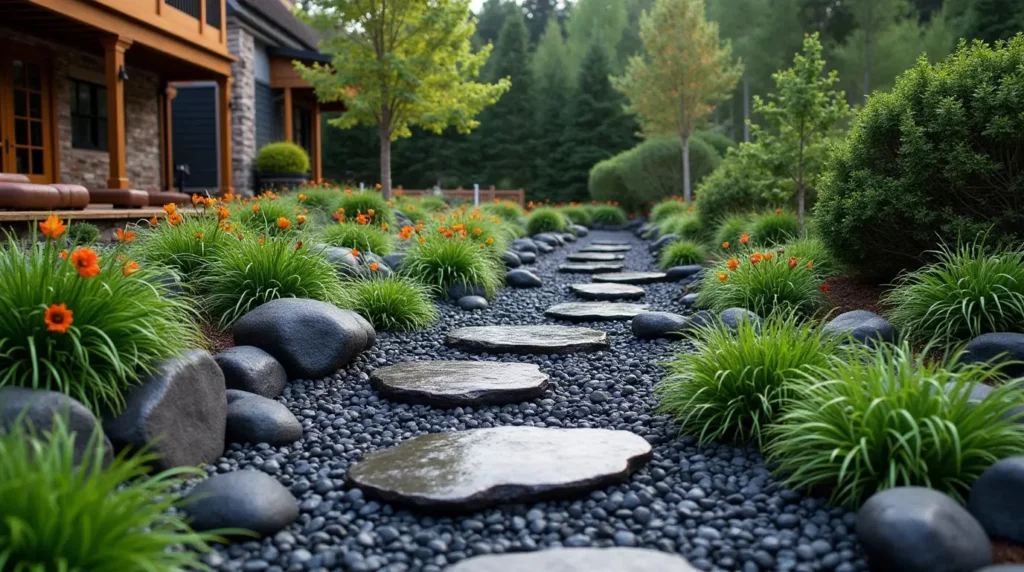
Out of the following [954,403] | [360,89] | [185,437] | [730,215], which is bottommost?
[185,437]

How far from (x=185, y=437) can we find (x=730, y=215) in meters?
8.15

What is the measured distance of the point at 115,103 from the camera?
32.3 feet

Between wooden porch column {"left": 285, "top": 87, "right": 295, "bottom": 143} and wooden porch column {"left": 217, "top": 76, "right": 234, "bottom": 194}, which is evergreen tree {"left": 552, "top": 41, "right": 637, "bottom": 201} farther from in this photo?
wooden porch column {"left": 217, "top": 76, "right": 234, "bottom": 194}

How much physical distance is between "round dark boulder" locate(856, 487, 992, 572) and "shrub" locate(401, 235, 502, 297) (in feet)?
15.3

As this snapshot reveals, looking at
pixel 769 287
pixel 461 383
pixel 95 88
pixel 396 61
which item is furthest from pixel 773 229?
pixel 95 88

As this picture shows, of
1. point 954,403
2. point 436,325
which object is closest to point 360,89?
point 436,325

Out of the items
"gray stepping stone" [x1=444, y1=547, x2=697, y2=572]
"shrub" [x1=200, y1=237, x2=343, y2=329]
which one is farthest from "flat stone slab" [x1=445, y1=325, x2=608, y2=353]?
"gray stepping stone" [x1=444, y1=547, x2=697, y2=572]

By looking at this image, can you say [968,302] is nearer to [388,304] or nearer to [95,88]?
[388,304]

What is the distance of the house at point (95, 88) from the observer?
9.22 m

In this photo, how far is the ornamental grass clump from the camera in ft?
9.10

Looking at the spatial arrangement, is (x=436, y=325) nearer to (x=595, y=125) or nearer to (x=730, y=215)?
(x=730, y=215)

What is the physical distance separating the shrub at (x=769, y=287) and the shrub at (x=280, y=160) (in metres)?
11.2

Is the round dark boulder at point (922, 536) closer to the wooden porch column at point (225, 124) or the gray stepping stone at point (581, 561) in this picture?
the gray stepping stone at point (581, 561)

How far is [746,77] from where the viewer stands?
3156 centimetres
